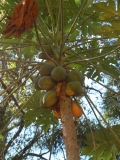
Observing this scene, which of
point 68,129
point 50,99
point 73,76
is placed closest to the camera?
point 68,129

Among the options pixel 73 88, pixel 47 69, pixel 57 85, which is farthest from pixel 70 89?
pixel 47 69

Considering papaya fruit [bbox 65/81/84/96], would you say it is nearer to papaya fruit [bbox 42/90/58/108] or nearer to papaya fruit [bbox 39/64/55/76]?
papaya fruit [bbox 42/90/58/108]

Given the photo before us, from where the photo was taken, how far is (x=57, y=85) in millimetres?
2289

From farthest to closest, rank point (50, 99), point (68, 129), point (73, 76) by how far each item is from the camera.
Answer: point (73, 76) → point (50, 99) → point (68, 129)

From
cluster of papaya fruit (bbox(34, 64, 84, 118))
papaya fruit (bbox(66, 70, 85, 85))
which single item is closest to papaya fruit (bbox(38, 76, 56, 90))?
cluster of papaya fruit (bbox(34, 64, 84, 118))

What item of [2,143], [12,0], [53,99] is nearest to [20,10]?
[53,99]

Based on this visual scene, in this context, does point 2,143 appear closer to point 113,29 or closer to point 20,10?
point 113,29

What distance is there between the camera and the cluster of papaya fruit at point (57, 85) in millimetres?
2215

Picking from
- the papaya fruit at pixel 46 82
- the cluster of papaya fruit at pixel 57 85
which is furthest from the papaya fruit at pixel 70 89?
the papaya fruit at pixel 46 82

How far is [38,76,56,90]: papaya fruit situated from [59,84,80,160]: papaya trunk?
10 cm

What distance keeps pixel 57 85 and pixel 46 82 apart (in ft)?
0.28

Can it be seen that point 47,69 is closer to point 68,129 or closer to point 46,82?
point 46,82

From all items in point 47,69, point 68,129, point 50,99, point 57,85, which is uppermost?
point 47,69

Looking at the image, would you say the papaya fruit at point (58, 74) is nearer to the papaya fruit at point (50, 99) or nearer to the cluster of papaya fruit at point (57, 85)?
the cluster of papaya fruit at point (57, 85)
